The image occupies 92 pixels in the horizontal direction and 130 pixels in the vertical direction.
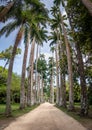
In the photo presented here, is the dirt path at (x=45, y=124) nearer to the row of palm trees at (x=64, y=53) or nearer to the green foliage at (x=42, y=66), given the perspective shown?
the row of palm trees at (x=64, y=53)

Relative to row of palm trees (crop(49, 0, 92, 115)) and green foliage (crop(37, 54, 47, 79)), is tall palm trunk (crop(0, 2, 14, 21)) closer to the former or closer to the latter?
row of palm trees (crop(49, 0, 92, 115))

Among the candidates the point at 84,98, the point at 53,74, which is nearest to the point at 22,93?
the point at 84,98

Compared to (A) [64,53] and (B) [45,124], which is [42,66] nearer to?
(A) [64,53]

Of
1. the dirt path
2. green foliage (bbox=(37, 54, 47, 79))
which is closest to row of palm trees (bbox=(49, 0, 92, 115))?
the dirt path

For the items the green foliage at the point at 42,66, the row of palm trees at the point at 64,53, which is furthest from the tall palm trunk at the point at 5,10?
the green foliage at the point at 42,66

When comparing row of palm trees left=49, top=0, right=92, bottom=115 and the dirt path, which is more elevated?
row of palm trees left=49, top=0, right=92, bottom=115

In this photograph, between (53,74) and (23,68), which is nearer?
(23,68)

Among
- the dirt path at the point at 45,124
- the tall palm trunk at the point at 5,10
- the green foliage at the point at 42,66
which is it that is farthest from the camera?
the green foliage at the point at 42,66

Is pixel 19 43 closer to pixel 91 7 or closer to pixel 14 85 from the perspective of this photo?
pixel 91 7

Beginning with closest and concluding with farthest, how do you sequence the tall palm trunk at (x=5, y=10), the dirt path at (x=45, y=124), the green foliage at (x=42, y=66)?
the dirt path at (x=45, y=124), the tall palm trunk at (x=5, y=10), the green foliage at (x=42, y=66)

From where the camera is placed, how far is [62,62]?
120 feet

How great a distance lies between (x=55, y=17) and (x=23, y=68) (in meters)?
13.6

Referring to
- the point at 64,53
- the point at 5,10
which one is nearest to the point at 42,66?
the point at 64,53

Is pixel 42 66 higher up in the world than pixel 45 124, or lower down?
higher up
